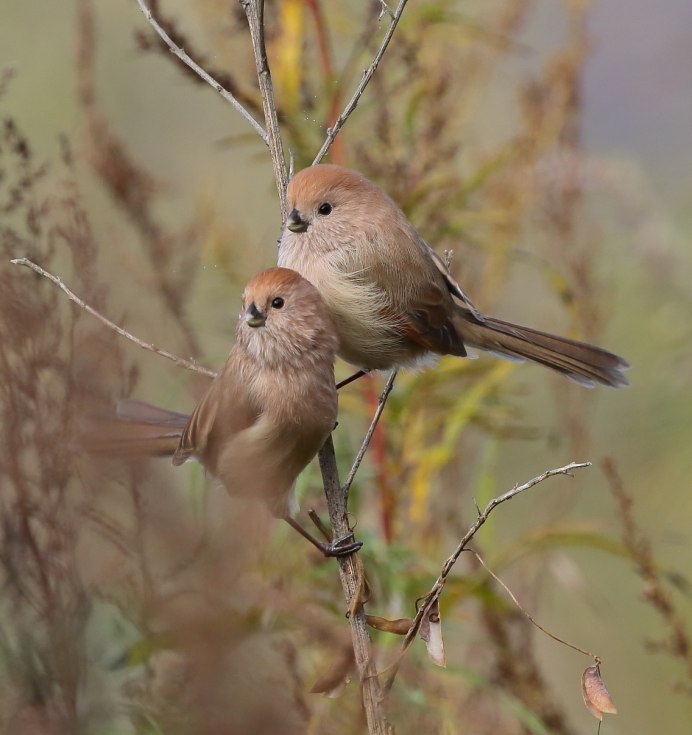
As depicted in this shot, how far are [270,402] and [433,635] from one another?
617 mm

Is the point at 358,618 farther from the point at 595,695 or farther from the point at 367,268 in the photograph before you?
the point at 367,268

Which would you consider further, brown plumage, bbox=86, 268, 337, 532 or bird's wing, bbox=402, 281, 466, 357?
bird's wing, bbox=402, 281, 466, 357

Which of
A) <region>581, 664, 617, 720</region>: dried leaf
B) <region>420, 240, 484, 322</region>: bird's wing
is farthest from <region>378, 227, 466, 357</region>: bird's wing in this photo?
<region>581, 664, 617, 720</region>: dried leaf

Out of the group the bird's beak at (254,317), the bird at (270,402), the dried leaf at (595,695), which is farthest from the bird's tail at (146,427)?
the dried leaf at (595,695)

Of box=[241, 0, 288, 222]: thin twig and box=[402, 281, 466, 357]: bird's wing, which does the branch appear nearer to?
box=[241, 0, 288, 222]: thin twig

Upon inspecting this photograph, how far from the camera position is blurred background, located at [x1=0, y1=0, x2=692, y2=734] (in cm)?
117

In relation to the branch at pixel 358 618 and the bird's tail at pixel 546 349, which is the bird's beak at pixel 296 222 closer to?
the bird's tail at pixel 546 349

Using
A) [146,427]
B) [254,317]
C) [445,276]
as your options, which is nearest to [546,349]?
[445,276]

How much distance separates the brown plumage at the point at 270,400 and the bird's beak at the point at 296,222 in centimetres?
37

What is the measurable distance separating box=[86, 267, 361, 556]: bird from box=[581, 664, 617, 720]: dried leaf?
604 mm

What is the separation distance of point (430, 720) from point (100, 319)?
5.13 ft

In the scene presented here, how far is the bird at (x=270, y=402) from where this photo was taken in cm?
194

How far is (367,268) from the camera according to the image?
8.24 ft

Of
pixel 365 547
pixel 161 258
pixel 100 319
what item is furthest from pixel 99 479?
pixel 161 258
